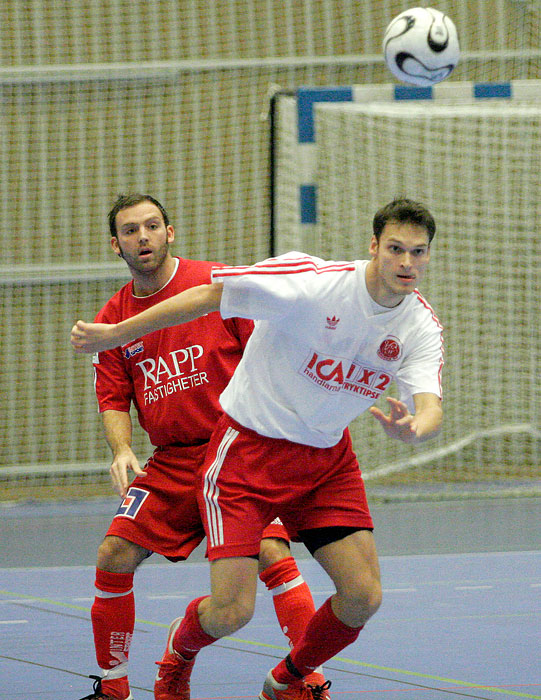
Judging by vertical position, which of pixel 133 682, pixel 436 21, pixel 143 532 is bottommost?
pixel 133 682

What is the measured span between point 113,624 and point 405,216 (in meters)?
1.48

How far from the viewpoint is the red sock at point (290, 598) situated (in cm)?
328

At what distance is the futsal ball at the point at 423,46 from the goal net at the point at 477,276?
229cm

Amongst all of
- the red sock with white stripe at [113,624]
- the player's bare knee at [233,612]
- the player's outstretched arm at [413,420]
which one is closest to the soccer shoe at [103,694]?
the red sock with white stripe at [113,624]

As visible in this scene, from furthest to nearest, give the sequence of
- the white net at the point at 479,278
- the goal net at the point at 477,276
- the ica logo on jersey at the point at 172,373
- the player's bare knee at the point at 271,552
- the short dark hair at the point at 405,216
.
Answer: the white net at the point at 479,278, the goal net at the point at 477,276, the player's bare knee at the point at 271,552, the ica logo on jersey at the point at 172,373, the short dark hair at the point at 405,216

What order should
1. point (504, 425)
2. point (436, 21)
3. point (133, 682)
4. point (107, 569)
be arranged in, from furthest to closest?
1. point (504, 425)
2. point (436, 21)
3. point (133, 682)
4. point (107, 569)

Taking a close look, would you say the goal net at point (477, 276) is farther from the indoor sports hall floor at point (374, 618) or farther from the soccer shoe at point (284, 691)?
the soccer shoe at point (284, 691)

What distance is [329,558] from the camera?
2.94 meters

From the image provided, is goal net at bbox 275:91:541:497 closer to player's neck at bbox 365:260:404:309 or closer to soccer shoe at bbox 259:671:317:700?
soccer shoe at bbox 259:671:317:700

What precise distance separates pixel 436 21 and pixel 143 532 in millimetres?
4146

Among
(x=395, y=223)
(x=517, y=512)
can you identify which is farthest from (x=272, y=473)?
(x=517, y=512)

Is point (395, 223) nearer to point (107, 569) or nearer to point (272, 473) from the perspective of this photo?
point (272, 473)

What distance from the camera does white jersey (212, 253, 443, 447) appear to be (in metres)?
2.79

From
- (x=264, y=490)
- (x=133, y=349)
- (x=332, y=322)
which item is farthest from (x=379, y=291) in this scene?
(x=133, y=349)
